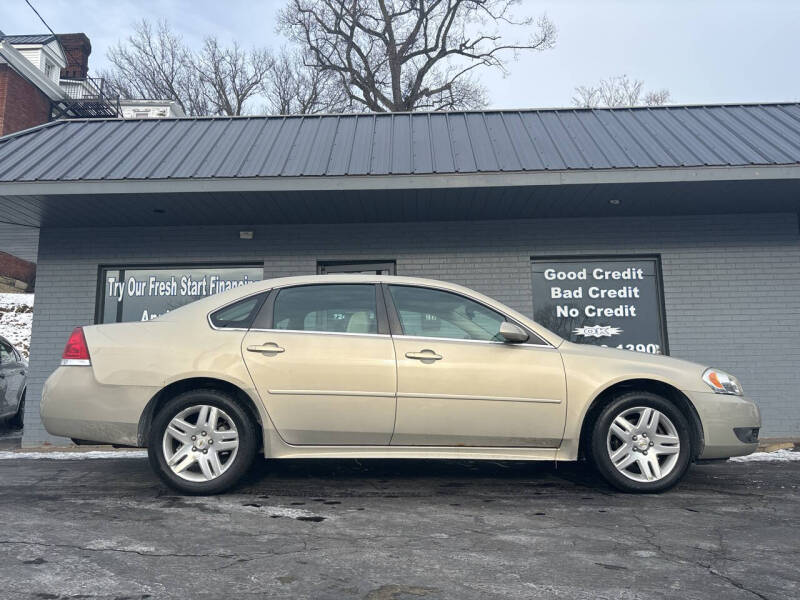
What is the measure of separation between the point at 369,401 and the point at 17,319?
20490 millimetres

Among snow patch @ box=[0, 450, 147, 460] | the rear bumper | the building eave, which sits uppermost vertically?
the building eave

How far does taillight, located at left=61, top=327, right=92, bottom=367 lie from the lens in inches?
171

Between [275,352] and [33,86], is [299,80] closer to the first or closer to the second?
[33,86]

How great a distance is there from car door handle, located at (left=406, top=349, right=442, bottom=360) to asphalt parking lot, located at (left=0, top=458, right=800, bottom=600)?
0.95 m

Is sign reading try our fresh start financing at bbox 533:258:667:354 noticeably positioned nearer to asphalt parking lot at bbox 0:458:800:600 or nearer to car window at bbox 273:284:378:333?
asphalt parking lot at bbox 0:458:800:600

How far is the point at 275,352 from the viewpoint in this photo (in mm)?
4320

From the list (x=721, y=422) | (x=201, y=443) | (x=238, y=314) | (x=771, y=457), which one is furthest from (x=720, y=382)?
(x=201, y=443)

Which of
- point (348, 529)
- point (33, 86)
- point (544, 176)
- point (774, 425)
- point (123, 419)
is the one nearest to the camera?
point (348, 529)

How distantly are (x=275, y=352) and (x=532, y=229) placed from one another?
4.68m

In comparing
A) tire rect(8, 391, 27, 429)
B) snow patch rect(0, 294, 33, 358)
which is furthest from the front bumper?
snow patch rect(0, 294, 33, 358)

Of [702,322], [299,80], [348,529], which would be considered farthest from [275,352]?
[299,80]

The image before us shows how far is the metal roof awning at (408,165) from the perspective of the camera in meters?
6.57

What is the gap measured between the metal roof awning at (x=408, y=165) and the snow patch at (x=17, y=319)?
12.8 metres

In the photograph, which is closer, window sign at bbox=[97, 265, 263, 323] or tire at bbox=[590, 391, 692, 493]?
tire at bbox=[590, 391, 692, 493]
